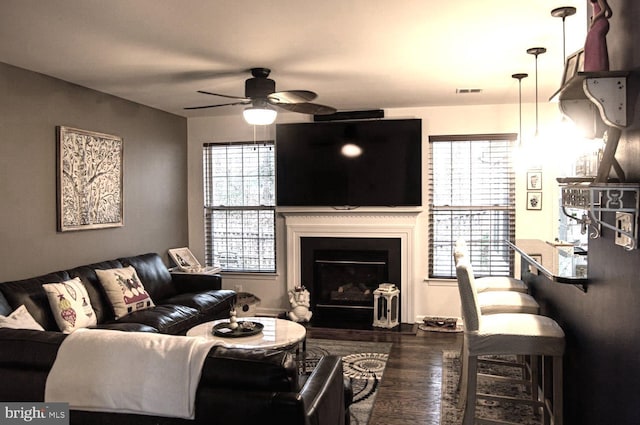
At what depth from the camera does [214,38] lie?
3.36 m

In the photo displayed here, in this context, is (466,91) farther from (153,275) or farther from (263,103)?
(153,275)

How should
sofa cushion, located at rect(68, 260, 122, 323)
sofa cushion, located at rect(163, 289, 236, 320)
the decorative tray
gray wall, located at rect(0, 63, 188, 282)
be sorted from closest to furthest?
the decorative tray < gray wall, located at rect(0, 63, 188, 282) < sofa cushion, located at rect(68, 260, 122, 323) < sofa cushion, located at rect(163, 289, 236, 320)

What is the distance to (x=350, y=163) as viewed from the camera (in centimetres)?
605

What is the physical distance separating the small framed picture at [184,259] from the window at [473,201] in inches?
112

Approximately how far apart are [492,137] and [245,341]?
3.74m

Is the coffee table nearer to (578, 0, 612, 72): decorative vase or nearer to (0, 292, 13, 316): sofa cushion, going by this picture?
(0, 292, 13, 316): sofa cushion

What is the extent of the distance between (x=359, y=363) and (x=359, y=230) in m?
1.89

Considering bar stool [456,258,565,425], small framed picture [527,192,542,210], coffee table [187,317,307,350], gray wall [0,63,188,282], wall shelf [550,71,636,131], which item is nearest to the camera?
wall shelf [550,71,636,131]

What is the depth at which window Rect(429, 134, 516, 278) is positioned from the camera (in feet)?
19.2

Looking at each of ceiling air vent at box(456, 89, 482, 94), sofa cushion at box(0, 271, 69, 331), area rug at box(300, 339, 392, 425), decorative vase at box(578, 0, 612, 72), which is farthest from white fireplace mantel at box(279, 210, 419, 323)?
decorative vase at box(578, 0, 612, 72)

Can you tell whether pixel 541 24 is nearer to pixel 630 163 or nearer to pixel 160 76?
pixel 630 163

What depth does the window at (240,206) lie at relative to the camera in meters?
6.50

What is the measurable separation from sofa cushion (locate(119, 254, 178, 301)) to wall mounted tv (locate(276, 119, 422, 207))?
1.61 metres

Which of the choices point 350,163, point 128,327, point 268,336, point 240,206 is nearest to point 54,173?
point 128,327
